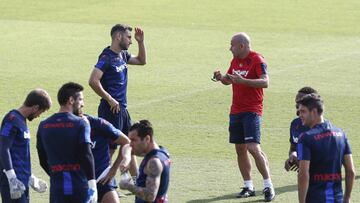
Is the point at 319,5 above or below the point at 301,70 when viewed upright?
above

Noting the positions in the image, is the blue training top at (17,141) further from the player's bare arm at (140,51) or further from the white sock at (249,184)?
the player's bare arm at (140,51)

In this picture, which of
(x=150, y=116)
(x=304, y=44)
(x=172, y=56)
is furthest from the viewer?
(x=304, y=44)

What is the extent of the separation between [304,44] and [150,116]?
11.4 m

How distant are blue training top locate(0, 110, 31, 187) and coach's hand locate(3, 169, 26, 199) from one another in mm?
98

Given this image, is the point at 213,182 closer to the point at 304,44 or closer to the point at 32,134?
the point at 32,134

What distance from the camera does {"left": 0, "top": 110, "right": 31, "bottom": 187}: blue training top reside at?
11914 mm

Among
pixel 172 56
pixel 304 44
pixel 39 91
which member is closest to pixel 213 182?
pixel 39 91

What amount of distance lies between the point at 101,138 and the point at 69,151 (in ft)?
3.90

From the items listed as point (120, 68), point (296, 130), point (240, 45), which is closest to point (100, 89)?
point (120, 68)

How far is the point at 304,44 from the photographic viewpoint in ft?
102

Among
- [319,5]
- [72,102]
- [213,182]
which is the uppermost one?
[319,5]

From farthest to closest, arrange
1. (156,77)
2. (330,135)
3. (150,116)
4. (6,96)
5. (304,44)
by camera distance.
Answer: (304,44), (156,77), (6,96), (150,116), (330,135)

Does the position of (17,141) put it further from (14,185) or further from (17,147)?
(14,185)

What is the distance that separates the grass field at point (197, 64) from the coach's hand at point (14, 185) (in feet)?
9.25
